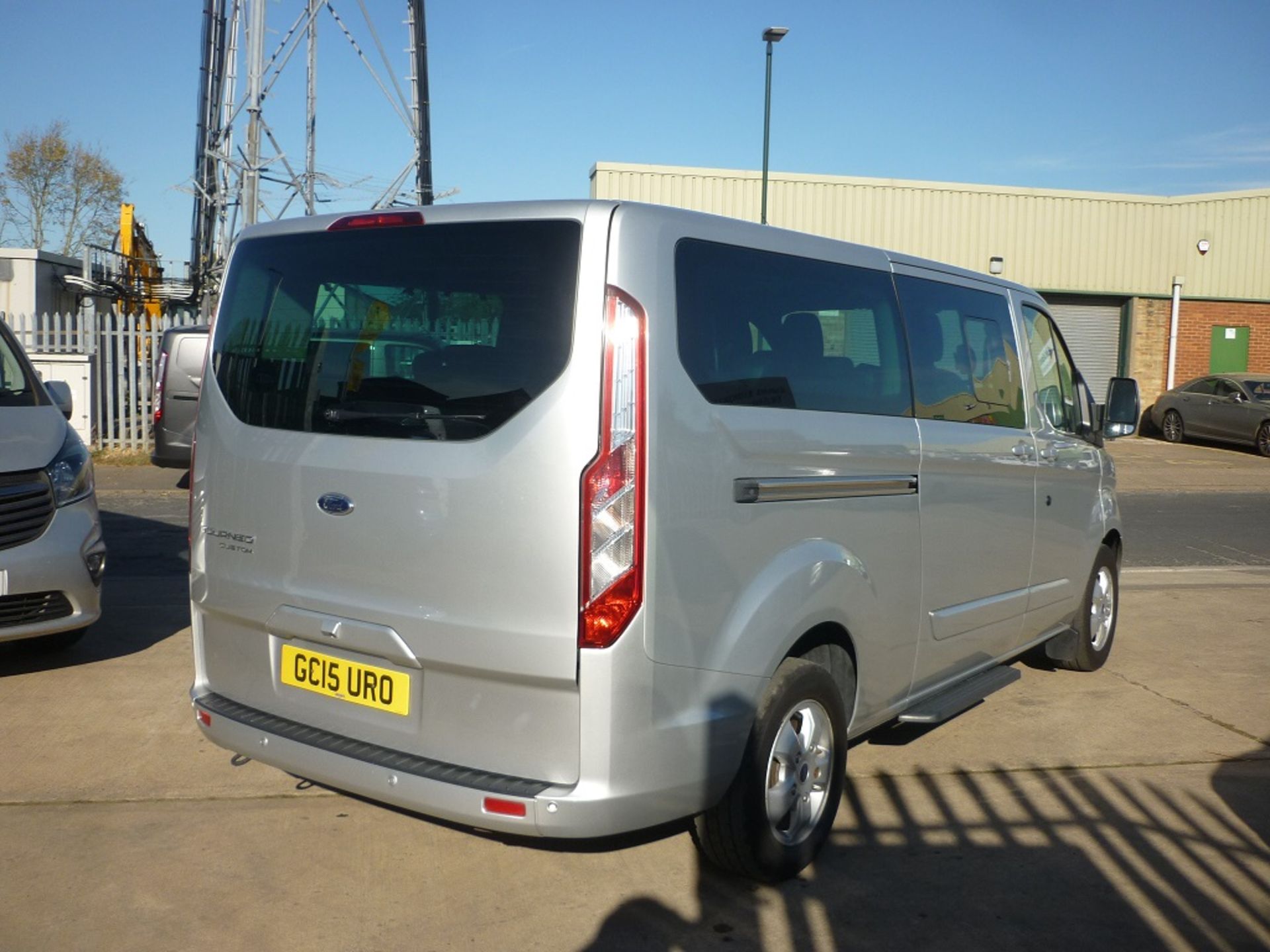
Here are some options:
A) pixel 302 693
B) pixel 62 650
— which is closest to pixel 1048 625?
pixel 302 693

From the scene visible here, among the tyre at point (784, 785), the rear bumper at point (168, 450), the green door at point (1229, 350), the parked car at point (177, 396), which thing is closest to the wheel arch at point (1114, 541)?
the tyre at point (784, 785)

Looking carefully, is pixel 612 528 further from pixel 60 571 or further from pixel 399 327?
pixel 60 571

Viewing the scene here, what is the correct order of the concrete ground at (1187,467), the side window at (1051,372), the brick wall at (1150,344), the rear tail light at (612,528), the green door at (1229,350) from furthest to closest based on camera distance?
the green door at (1229,350)
the brick wall at (1150,344)
the concrete ground at (1187,467)
the side window at (1051,372)
the rear tail light at (612,528)

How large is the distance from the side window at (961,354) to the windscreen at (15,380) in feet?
14.4

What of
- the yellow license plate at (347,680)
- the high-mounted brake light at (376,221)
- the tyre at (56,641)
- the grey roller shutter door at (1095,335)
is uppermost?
the grey roller shutter door at (1095,335)

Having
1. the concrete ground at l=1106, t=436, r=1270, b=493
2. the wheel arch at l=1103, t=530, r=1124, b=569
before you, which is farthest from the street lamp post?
the wheel arch at l=1103, t=530, r=1124, b=569

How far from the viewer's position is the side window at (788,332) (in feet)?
11.0

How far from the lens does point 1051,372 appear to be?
5.71 metres

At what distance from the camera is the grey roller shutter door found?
91.8ft

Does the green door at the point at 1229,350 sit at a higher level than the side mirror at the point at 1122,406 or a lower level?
higher

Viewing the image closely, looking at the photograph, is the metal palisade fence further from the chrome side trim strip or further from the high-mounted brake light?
the chrome side trim strip

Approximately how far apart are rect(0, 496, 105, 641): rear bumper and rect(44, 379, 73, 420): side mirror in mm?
751

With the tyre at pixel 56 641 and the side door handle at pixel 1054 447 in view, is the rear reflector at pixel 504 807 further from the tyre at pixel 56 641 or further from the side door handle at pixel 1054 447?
the tyre at pixel 56 641

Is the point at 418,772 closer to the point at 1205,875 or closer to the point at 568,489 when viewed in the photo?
the point at 568,489
